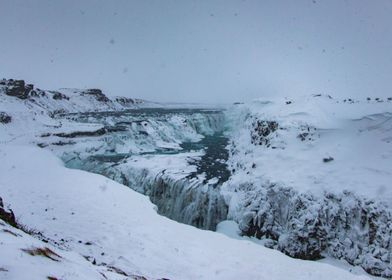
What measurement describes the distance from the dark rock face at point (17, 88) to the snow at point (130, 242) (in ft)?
127

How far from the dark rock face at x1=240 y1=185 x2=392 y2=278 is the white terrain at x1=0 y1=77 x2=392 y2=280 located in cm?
4

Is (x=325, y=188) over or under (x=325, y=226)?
over

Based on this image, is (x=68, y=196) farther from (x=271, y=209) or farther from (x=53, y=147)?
(x=53, y=147)

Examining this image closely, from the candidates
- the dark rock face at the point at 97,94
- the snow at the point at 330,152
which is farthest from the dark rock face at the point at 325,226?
the dark rock face at the point at 97,94

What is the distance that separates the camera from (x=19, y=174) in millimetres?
19438

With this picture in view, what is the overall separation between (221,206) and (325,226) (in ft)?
19.4

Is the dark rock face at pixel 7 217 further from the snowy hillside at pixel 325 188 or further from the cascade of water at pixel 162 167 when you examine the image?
the cascade of water at pixel 162 167

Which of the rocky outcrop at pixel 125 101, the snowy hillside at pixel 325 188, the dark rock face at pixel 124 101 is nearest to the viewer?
the snowy hillside at pixel 325 188

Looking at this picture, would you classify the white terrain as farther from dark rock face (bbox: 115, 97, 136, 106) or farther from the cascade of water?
dark rock face (bbox: 115, 97, 136, 106)

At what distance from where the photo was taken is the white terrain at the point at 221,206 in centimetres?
974

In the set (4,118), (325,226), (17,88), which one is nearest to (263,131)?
(325,226)

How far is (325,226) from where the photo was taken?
14820 mm

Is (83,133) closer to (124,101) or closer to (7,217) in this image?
(7,217)

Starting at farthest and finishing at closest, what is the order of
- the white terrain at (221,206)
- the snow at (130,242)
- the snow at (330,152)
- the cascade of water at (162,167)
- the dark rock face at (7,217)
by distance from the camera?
the cascade of water at (162,167), the snow at (330,152), the white terrain at (221,206), the snow at (130,242), the dark rock face at (7,217)
